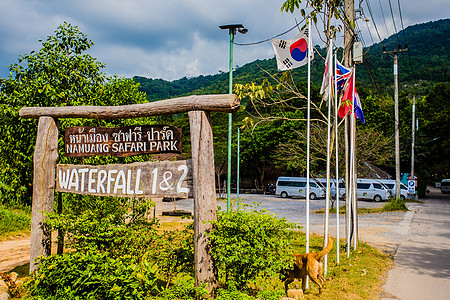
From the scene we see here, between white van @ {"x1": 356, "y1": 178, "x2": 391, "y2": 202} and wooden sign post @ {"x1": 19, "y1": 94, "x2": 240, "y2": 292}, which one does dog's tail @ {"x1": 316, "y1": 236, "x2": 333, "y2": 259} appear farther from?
white van @ {"x1": 356, "y1": 178, "x2": 391, "y2": 202}

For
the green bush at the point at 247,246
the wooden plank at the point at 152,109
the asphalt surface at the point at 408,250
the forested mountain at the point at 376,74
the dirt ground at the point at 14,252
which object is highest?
the forested mountain at the point at 376,74

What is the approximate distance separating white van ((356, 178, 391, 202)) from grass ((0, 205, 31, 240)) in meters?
22.6

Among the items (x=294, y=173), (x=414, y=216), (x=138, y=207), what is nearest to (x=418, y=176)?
(x=294, y=173)

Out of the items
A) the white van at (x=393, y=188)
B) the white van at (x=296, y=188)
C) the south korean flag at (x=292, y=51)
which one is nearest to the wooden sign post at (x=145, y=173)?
the south korean flag at (x=292, y=51)

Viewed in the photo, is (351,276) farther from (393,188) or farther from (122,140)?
(393,188)

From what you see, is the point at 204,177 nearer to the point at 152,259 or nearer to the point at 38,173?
the point at 152,259

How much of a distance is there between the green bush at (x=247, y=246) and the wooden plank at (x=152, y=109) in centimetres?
137

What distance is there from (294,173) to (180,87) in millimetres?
45366

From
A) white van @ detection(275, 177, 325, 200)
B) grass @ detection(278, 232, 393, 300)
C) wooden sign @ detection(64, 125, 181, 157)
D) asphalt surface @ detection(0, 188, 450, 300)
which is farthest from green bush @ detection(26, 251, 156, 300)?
white van @ detection(275, 177, 325, 200)

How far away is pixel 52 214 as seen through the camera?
5008mm

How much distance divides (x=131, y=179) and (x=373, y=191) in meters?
25.8

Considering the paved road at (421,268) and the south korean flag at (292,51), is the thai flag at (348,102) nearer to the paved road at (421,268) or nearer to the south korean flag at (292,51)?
the south korean flag at (292,51)

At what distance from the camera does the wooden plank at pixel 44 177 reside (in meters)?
5.31

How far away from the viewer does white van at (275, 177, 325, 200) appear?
28953mm
